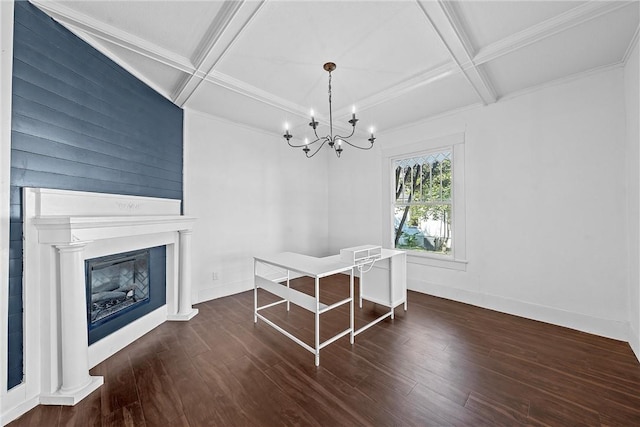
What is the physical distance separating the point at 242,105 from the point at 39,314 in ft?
9.13

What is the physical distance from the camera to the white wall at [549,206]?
8.13ft

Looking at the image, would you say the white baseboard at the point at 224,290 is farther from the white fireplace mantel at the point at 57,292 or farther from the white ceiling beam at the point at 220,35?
the white ceiling beam at the point at 220,35

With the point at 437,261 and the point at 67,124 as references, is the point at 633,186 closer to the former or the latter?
the point at 437,261

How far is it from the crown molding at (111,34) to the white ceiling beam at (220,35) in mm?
156

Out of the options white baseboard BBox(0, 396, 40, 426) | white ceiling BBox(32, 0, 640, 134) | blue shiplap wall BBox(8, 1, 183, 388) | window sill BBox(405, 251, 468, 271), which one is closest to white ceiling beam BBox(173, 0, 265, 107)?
white ceiling BBox(32, 0, 640, 134)

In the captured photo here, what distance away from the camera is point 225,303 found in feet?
11.4

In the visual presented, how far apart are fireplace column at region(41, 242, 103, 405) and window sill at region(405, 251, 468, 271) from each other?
3.85 meters

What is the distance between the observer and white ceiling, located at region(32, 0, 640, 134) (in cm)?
178

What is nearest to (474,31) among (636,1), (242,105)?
(636,1)

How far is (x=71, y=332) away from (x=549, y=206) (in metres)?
4.53

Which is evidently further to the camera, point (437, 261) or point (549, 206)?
point (437, 261)

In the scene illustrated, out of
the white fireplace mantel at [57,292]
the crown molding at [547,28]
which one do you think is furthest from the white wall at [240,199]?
the crown molding at [547,28]

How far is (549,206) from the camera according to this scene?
2814 mm

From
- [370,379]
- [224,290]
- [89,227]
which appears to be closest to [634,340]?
[370,379]
